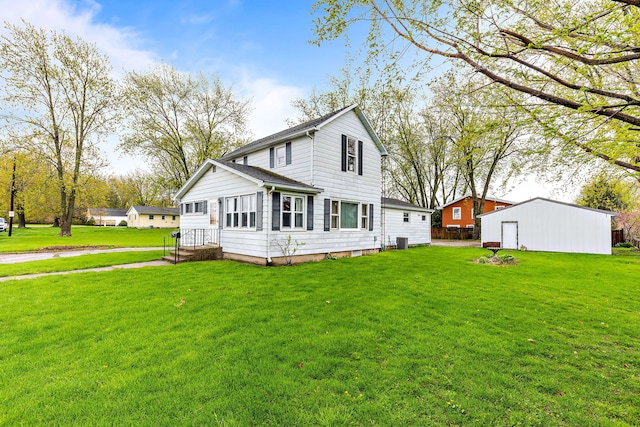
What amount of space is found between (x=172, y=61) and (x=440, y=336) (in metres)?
27.9

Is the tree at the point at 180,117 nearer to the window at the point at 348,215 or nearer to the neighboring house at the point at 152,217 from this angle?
the window at the point at 348,215

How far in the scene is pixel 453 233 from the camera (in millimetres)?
29828

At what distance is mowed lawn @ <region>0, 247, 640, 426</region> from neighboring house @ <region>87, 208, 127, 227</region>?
2380 inches

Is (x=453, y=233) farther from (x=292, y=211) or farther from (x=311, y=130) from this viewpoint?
(x=292, y=211)

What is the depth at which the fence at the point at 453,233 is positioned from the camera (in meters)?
29.4

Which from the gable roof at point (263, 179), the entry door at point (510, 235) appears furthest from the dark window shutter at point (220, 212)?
the entry door at point (510, 235)

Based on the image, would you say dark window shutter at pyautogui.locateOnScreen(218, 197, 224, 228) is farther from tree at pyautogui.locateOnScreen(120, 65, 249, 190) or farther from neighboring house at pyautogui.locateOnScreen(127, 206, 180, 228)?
neighboring house at pyautogui.locateOnScreen(127, 206, 180, 228)

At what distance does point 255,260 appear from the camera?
10.9 m

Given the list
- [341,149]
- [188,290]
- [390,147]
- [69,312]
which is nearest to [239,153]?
[341,149]

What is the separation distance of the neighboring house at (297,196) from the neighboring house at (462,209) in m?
19.8

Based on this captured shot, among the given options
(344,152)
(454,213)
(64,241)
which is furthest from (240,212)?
(454,213)

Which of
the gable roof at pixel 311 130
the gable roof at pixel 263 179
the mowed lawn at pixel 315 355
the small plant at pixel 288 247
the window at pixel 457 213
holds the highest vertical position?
the gable roof at pixel 311 130

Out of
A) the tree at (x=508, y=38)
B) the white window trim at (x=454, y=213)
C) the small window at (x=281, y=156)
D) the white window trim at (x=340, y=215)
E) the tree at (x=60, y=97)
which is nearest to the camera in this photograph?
the tree at (x=508, y=38)

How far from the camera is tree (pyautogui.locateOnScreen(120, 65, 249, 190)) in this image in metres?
22.4
